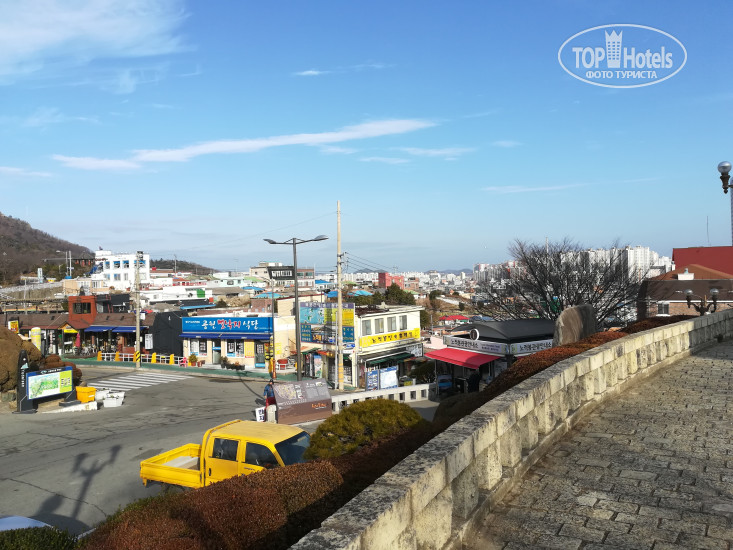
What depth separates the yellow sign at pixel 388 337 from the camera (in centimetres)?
3409

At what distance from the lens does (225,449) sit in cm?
1055

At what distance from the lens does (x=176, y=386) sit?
33250mm

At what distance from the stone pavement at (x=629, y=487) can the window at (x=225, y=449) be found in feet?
21.3

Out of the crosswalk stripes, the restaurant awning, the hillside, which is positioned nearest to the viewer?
the crosswalk stripes

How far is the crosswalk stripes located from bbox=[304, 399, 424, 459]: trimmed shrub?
26714 mm

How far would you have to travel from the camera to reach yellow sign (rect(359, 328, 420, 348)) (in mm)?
34094

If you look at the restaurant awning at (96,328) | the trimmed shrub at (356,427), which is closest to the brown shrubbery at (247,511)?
the trimmed shrub at (356,427)

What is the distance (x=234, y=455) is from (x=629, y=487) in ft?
24.7

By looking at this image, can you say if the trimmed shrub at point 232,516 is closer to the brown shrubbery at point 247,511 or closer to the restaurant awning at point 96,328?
the brown shrubbery at point 247,511

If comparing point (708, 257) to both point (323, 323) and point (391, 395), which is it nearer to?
point (323, 323)

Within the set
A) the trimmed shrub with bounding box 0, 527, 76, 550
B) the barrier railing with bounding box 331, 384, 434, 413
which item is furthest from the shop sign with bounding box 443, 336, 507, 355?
the trimmed shrub with bounding box 0, 527, 76, 550

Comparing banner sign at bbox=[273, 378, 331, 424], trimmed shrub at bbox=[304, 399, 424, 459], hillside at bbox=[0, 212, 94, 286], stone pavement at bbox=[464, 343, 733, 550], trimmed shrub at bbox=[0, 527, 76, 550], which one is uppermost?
hillside at bbox=[0, 212, 94, 286]

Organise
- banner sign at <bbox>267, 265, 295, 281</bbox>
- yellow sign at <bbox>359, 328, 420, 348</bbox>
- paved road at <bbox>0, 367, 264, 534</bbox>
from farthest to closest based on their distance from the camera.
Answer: yellow sign at <bbox>359, 328, 420, 348</bbox> < banner sign at <bbox>267, 265, 295, 281</bbox> < paved road at <bbox>0, 367, 264, 534</bbox>

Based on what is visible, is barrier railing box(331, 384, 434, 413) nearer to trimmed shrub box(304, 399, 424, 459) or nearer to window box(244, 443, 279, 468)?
window box(244, 443, 279, 468)
